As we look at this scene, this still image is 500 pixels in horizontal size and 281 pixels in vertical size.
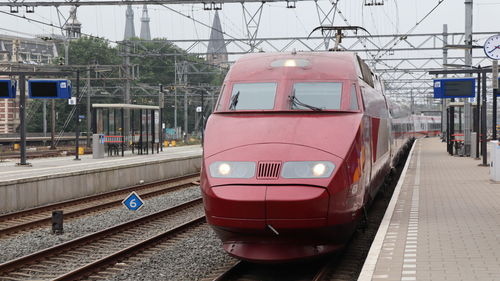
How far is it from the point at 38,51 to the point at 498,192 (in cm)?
8933

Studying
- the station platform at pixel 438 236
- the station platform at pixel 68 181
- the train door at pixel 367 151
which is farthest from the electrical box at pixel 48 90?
the train door at pixel 367 151

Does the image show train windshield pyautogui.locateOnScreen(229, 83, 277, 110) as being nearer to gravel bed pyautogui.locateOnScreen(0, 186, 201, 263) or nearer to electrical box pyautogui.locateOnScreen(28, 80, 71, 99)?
gravel bed pyautogui.locateOnScreen(0, 186, 201, 263)

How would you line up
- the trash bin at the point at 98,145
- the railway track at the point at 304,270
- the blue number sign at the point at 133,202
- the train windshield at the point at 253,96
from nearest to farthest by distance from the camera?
the railway track at the point at 304,270 → the train windshield at the point at 253,96 → the blue number sign at the point at 133,202 → the trash bin at the point at 98,145

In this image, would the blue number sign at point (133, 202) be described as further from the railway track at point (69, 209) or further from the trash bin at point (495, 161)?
the trash bin at point (495, 161)

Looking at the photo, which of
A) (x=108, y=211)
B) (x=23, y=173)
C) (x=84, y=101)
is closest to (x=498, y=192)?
(x=108, y=211)

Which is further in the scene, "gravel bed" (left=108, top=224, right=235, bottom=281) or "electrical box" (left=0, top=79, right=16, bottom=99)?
"electrical box" (left=0, top=79, right=16, bottom=99)

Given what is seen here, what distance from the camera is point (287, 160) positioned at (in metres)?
7.86

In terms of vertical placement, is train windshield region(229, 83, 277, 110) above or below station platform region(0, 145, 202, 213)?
above

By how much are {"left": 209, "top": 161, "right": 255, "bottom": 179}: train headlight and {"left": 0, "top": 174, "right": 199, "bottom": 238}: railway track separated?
6515 millimetres

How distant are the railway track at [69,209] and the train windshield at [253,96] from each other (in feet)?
19.8

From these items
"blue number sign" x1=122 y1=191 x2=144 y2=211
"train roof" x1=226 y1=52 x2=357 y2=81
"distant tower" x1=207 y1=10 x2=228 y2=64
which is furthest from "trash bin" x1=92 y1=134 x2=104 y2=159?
"train roof" x1=226 y1=52 x2=357 y2=81

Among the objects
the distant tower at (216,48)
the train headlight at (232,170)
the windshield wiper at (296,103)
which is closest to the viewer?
the train headlight at (232,170)

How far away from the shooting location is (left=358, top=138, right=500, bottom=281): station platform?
6.96 meters

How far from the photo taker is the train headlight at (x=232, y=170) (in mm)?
7882
